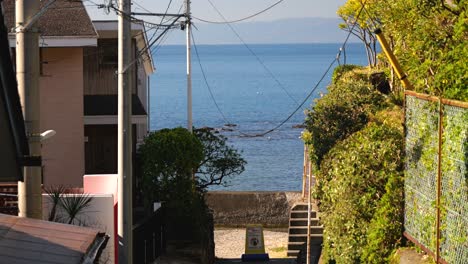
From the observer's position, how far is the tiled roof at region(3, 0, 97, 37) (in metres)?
28.1

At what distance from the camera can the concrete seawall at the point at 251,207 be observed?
41406 millimetres

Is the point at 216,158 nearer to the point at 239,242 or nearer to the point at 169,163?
the point at 239,242

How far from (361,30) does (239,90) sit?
118 metres

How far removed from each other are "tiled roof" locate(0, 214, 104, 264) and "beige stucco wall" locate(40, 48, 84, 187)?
55.7 feet

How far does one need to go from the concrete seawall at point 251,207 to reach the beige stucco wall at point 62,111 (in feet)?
41.5

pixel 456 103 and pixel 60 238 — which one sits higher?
pixel 456 103

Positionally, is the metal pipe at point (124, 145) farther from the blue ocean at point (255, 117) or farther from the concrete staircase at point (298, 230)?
the concrete staircase at point (298, 230)

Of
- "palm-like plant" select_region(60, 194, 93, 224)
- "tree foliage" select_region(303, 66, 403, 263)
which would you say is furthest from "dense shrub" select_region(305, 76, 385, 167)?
"palm-like plant" select_region(60, 194, 93, 224)

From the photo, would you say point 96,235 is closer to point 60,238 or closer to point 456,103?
point 60,238

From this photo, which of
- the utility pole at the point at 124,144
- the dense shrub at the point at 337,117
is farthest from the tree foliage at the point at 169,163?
the utility pole at the point at 124,144

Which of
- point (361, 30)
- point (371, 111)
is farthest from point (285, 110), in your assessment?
point (371, 111)

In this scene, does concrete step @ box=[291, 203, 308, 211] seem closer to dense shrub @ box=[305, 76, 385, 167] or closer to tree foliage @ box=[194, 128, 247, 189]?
tree foliage @ box=[194, 128, 247, 189]

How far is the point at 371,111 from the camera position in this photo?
942 inches

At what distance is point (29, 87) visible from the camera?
12602 mm
